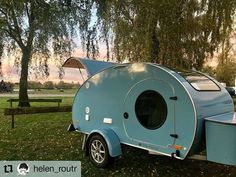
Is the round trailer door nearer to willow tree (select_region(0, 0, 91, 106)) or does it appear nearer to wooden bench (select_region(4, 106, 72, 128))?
wooden bench (select_region(4, 106, 72, 128))

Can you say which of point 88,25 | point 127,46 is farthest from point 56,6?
point 127,46

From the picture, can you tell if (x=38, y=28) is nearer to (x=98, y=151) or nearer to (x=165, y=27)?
(x=165, y=27)

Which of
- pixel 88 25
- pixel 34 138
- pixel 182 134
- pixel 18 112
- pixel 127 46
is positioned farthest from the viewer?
pixel 88 25

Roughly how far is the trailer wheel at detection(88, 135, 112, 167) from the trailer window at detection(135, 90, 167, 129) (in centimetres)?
95

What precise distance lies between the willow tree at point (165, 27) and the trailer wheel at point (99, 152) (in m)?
6.83

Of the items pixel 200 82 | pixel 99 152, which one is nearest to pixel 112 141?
pixel 99 152

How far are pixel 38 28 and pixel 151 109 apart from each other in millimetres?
11617

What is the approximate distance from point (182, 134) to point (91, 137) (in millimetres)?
2133

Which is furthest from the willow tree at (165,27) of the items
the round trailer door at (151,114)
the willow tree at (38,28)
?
the round trailer door at (151,114)

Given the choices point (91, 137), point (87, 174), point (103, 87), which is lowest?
point (87, 174)

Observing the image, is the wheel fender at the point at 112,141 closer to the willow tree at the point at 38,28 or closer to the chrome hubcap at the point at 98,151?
the chrome hubcap at the point at 98,151

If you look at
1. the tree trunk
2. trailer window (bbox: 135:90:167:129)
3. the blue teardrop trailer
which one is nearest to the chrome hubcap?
the blue teardrop trailer

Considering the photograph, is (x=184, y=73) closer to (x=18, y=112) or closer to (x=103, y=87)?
(x=103, y=87)

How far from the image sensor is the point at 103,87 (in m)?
7.00
